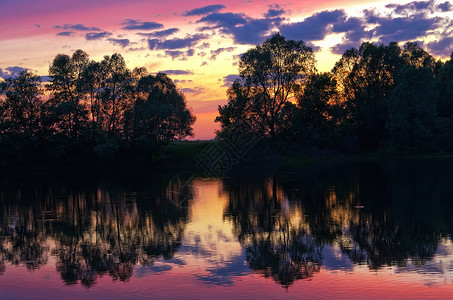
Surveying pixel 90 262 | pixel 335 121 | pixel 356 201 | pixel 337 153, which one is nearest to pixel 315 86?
pixel 335 121

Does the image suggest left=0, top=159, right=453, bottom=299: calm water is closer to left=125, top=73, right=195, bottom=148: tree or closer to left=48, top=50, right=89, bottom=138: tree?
left=125, top=73, right=195, bottom=148: tree

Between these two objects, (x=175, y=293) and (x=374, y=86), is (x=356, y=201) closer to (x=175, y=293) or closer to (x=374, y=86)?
(x=175, y=293)

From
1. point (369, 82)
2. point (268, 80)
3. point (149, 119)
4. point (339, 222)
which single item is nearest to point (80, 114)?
point (149, 119)

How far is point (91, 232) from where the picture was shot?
2584cm

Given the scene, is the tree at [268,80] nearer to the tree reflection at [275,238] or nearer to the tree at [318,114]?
the tree at [318,114]

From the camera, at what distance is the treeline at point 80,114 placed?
3378 inches

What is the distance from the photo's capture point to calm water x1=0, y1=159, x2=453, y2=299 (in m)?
15.3

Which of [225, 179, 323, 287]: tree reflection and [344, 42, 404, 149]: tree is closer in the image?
[225, 179, 323, 287]: tree reflection

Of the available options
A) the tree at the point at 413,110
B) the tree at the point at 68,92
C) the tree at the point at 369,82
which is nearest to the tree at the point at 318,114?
the tree at the point at 369,82

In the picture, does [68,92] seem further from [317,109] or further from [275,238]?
[275,238]

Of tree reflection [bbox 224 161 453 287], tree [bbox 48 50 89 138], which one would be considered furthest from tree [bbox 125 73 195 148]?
tree reflection [bbox 224 161 453 287]

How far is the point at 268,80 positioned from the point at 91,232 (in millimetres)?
72359

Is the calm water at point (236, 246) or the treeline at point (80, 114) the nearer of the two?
the calm water at point (236, 246)

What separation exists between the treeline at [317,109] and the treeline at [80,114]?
14427 mm
